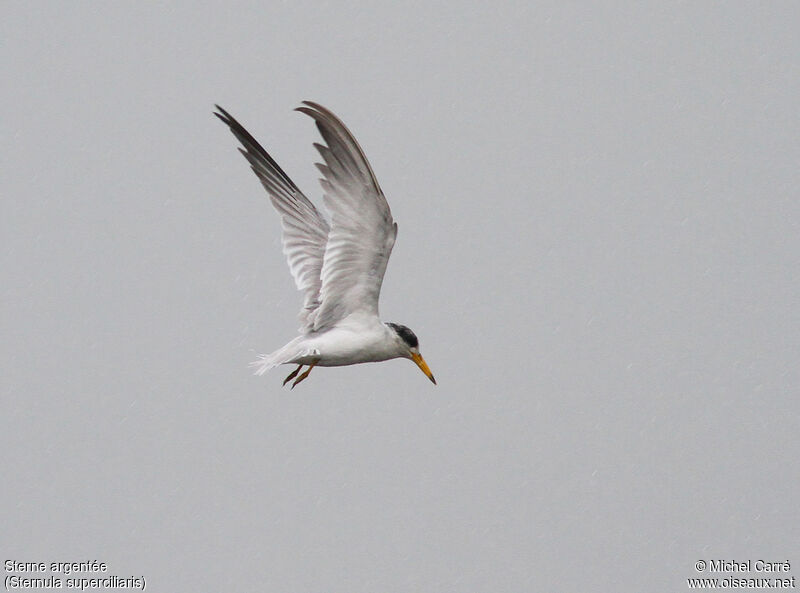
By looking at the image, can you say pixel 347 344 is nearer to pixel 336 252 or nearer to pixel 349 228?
pixel 336 252

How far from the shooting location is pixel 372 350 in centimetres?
1203

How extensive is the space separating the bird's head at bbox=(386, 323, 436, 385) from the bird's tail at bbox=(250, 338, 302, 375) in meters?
1.09

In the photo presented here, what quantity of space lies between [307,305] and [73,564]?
21.5ft

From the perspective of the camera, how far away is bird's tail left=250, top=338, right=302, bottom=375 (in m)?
11.7

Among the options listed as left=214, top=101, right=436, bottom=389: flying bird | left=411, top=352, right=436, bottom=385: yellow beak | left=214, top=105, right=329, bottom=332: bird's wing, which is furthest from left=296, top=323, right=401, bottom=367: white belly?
left=214, top=105, right=329, bottom=332: bird's wing

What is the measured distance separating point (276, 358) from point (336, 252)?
1.40 meters

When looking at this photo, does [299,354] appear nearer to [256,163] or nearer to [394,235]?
[394,235]

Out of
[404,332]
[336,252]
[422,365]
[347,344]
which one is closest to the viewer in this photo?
[336,252]

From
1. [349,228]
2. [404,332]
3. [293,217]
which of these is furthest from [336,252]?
[293,217]

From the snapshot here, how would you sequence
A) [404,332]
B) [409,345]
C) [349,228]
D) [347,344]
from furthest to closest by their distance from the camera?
[409,345]
[404,332]
[347,344]
[349,228]

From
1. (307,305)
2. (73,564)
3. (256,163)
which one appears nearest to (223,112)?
(256,163)

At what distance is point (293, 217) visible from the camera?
1384cm

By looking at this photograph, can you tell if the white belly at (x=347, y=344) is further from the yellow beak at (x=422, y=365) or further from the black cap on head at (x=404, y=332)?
the yellow beak at (x=422, y=365)

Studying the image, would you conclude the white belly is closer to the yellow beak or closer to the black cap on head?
the black cap on head
